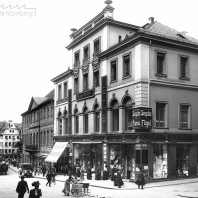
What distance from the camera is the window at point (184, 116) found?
101ft

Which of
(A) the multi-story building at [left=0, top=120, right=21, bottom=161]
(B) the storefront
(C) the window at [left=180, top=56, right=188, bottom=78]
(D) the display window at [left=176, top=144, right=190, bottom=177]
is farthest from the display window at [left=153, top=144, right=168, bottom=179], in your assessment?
(A) the multi-story building at [left=0, top=120, right=21, bottom=161]

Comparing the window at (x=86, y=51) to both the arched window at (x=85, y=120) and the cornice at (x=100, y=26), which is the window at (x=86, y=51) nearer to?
the cornice at (x=100, y=26)

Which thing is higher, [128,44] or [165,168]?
[128,44]

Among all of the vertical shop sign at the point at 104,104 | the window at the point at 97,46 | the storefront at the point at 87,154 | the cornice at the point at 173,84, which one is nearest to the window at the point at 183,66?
the cornice at the point at 173,84

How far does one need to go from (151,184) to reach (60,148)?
57.5 ft

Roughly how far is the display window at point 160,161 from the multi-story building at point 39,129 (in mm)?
22875

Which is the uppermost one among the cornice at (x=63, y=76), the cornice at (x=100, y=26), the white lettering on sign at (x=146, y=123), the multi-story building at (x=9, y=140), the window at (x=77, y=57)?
the cornice at (x=100, y=26)

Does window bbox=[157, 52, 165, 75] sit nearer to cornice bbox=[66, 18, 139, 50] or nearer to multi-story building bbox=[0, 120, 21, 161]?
cornice bbox=[66, 18, 139, 50]

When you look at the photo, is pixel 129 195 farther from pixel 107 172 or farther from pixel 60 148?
pixel 60 148

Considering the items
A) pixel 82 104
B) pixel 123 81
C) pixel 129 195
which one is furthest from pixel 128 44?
pixel 129 195

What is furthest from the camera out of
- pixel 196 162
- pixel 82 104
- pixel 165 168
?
pixel 82 104

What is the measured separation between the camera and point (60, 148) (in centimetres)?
4188

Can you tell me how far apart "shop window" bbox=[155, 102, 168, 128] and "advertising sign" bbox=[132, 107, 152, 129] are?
1520 millimetres

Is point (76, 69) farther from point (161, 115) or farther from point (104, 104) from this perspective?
point (161, 115)
